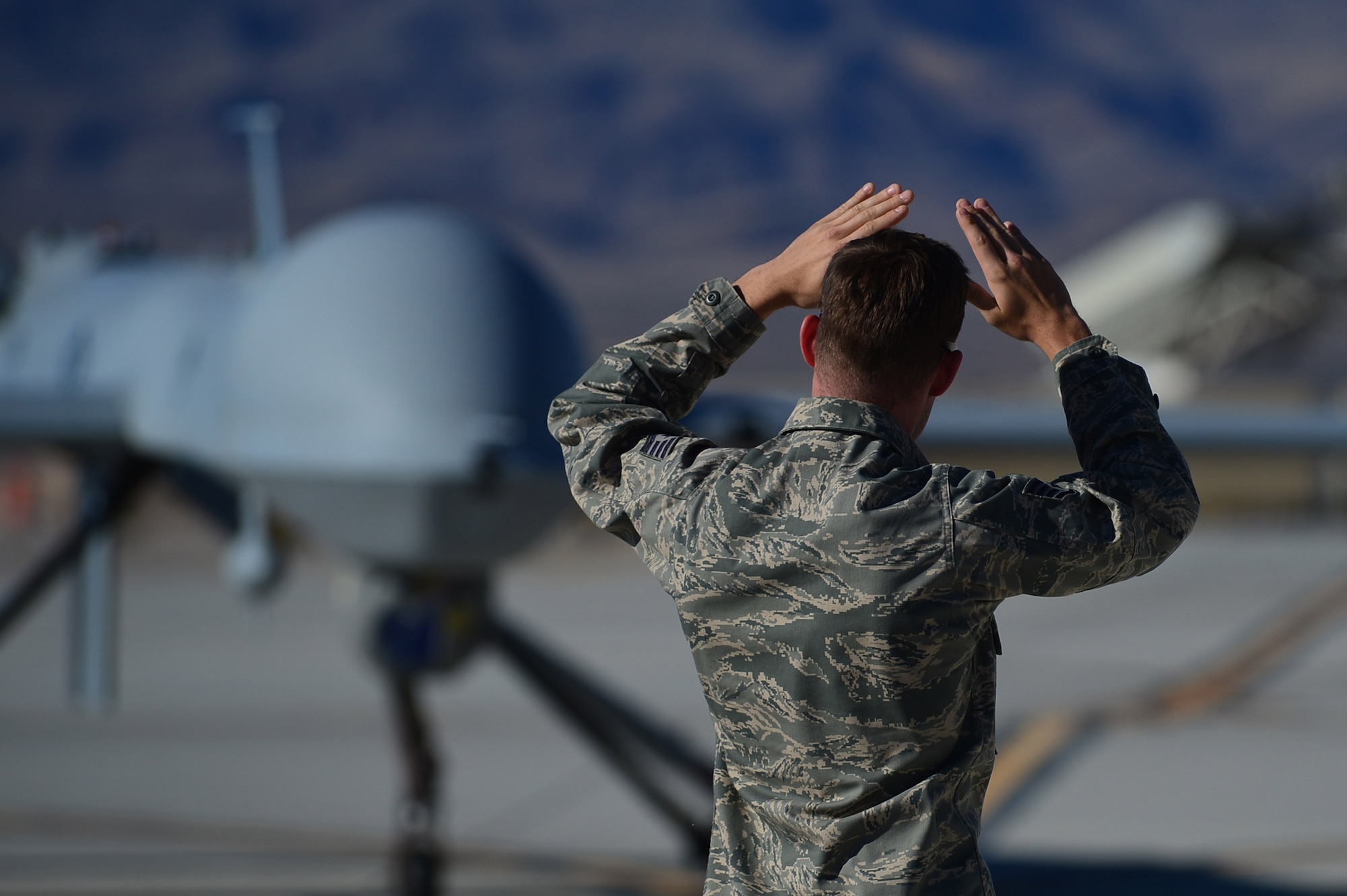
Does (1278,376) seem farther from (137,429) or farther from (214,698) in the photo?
(137,429)

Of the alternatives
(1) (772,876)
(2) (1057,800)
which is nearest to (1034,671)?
(2) (1057,800)

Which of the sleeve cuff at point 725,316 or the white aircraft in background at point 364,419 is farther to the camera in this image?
the white aircraft in background at point 364,419

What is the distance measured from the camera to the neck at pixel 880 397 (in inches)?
63.5

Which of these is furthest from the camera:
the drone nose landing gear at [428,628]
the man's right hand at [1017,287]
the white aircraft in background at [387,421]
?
the drone nose landing gear at [428,628]

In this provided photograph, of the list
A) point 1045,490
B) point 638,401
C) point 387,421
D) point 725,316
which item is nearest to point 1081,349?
point 1045,490

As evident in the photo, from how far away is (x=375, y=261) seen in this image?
12.6ft

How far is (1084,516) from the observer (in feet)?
5.05

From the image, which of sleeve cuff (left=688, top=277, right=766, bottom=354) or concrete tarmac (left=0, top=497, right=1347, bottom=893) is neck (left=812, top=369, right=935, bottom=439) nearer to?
sleeve cuff (left=688, top=277, right=766, bottom=354)

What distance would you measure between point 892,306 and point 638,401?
1.35ft

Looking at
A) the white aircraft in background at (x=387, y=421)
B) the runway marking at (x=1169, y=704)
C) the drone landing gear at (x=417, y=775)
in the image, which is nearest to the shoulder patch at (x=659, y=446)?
the white aircraft in background at (x=387, y=421)

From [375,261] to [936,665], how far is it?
2.67m

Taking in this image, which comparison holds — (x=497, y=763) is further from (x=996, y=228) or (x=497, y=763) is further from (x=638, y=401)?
(x=996, y=228)

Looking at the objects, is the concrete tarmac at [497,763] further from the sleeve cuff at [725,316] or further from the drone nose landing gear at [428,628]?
the sleeve cuff at [725,316]

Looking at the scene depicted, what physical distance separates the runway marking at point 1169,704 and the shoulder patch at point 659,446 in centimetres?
531
